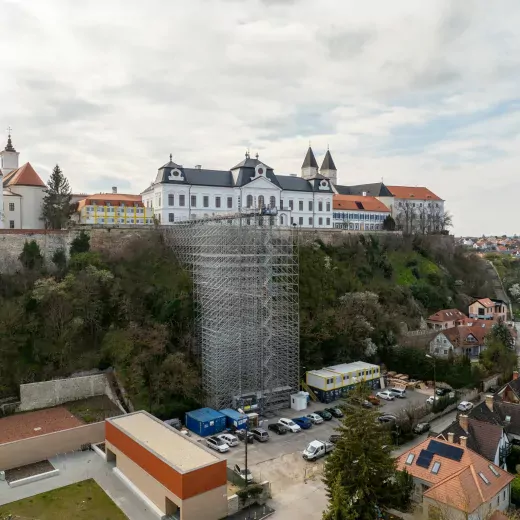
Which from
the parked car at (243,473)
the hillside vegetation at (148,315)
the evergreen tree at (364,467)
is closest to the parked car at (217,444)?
the parked car at (243,473)

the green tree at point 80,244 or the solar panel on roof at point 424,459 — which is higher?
the green tree at point 80,244

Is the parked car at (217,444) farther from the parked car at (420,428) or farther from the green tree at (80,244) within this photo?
the green tree at (80,244)

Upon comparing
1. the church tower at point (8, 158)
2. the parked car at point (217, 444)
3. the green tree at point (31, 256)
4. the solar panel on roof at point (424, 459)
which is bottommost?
Answer: the parked car at point (217, 444)

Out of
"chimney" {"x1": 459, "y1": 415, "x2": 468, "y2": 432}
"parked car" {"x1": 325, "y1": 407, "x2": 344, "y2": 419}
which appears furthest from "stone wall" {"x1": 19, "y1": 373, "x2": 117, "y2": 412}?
"chimney" {"x1": 459, "y1": 415, "x2": 468, "y2": 432}

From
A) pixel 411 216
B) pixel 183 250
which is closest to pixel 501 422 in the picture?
pixel 183 250

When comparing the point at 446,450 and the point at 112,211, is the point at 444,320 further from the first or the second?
the point at 112,211

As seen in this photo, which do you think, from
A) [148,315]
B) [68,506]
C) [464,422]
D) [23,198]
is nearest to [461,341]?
[464,422]

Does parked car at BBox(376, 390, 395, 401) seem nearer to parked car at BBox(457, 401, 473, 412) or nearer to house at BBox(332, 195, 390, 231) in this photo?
parked car at BBox(457, 401, 473, 412)
